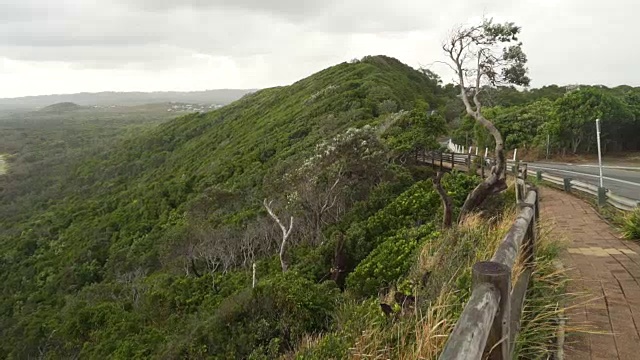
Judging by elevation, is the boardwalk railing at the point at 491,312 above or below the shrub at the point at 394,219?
above

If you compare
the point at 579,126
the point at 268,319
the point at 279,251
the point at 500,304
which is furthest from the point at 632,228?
the point at 579,126

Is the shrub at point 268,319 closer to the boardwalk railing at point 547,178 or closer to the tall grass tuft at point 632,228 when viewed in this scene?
the boardwalk railing at point 547,178

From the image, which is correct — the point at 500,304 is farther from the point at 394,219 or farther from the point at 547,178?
the point at 547,178

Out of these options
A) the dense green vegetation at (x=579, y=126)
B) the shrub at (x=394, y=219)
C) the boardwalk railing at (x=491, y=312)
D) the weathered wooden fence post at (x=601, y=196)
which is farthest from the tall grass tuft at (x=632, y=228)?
the dense green vegetation at (x=579, y=126)

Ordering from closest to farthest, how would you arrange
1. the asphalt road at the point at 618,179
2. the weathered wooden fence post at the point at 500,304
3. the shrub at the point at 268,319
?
the weathered wooden fence post at the point at 500,304
the shrub at the point at 268,319
the asphalt road at the point at 618,179

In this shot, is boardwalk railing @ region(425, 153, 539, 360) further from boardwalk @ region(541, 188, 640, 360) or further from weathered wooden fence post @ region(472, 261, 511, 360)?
boardwalk @ region(541, 188, 640, 360)

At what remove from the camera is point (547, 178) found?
15.9 metres

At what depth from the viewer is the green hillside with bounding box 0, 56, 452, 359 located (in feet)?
39.4

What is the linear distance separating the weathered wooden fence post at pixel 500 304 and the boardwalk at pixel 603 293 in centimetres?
120

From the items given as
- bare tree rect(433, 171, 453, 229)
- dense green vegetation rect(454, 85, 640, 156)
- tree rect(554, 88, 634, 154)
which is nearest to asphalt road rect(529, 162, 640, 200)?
bare tree rect(433, 171, 453, 229)

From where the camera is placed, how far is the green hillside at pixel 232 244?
1202cm

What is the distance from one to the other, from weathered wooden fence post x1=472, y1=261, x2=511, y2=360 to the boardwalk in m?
1.20

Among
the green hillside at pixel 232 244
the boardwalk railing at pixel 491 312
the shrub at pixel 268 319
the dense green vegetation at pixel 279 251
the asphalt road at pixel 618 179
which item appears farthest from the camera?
the asphalt road at pixel 618 179

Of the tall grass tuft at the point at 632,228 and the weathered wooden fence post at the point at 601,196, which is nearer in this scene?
the tall grass tuft at the point at 632,228
